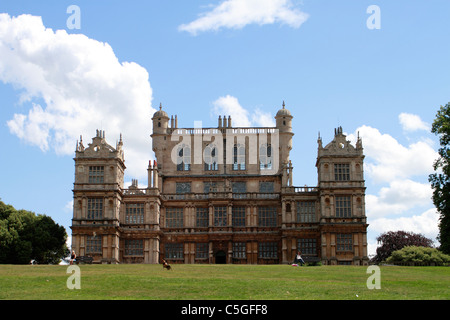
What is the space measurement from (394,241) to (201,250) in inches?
1050

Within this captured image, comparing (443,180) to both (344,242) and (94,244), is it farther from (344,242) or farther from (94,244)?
(94,244)

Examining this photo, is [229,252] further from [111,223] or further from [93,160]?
[93,160]

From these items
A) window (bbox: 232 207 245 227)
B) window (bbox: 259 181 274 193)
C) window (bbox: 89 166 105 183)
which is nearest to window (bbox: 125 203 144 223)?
window (bbox: 89 166 105 183)

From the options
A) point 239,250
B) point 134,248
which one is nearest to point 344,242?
point 239,250

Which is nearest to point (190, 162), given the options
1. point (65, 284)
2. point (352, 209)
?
point (352, 209)

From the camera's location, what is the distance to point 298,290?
32812 millimetres

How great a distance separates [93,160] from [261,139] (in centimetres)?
2181

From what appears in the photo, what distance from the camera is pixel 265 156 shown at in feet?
280

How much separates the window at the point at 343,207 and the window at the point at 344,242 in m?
2.08

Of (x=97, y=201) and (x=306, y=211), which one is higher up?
(x=97, y=201)

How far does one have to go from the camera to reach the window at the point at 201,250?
255ft
